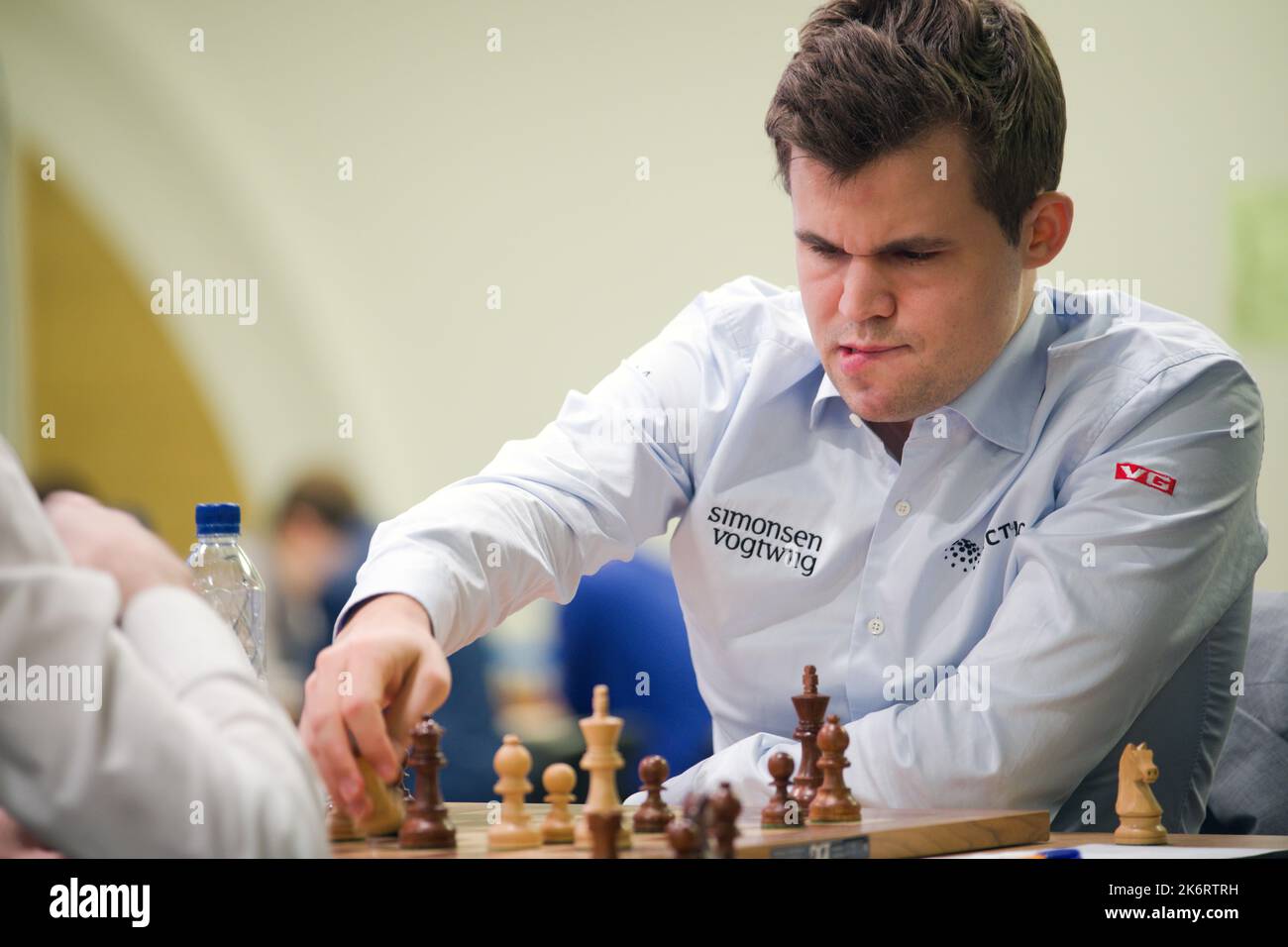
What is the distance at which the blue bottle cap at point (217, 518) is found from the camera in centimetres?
162

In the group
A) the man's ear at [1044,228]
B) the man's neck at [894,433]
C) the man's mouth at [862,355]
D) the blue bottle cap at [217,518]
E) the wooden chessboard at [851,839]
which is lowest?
the wooden chessboard at [851,839]

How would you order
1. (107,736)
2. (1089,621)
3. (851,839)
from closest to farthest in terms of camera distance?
(107,736) < (851,839) < (1089,621)

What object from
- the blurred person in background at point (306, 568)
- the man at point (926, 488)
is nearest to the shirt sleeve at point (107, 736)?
the man at point (926, 488)

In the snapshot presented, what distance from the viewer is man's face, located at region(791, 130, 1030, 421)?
67.7 inches

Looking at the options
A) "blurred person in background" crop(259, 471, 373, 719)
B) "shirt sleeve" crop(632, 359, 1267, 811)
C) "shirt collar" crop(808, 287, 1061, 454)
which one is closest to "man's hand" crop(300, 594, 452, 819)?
"shirt sleeve" crop(632, 359, 1267, 811)

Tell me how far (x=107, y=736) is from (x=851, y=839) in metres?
0.62

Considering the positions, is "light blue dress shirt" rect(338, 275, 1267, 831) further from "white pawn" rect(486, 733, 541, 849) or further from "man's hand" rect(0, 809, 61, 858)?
"man's hand" rect(0, 809, 61, 858)

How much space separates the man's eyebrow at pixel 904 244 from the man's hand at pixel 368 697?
714 mm

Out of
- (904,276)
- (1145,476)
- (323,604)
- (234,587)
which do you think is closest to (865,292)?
(904,276)

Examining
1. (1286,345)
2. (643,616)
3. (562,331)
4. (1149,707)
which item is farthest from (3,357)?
(1286,345)

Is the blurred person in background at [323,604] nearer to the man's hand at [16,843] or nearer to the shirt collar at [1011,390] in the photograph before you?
the shirt collar at [1011,390]

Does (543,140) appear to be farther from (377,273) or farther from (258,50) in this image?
(258,50)

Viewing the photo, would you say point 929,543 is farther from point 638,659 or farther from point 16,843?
point 16,843

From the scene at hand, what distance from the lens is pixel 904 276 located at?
1764 millimetres
